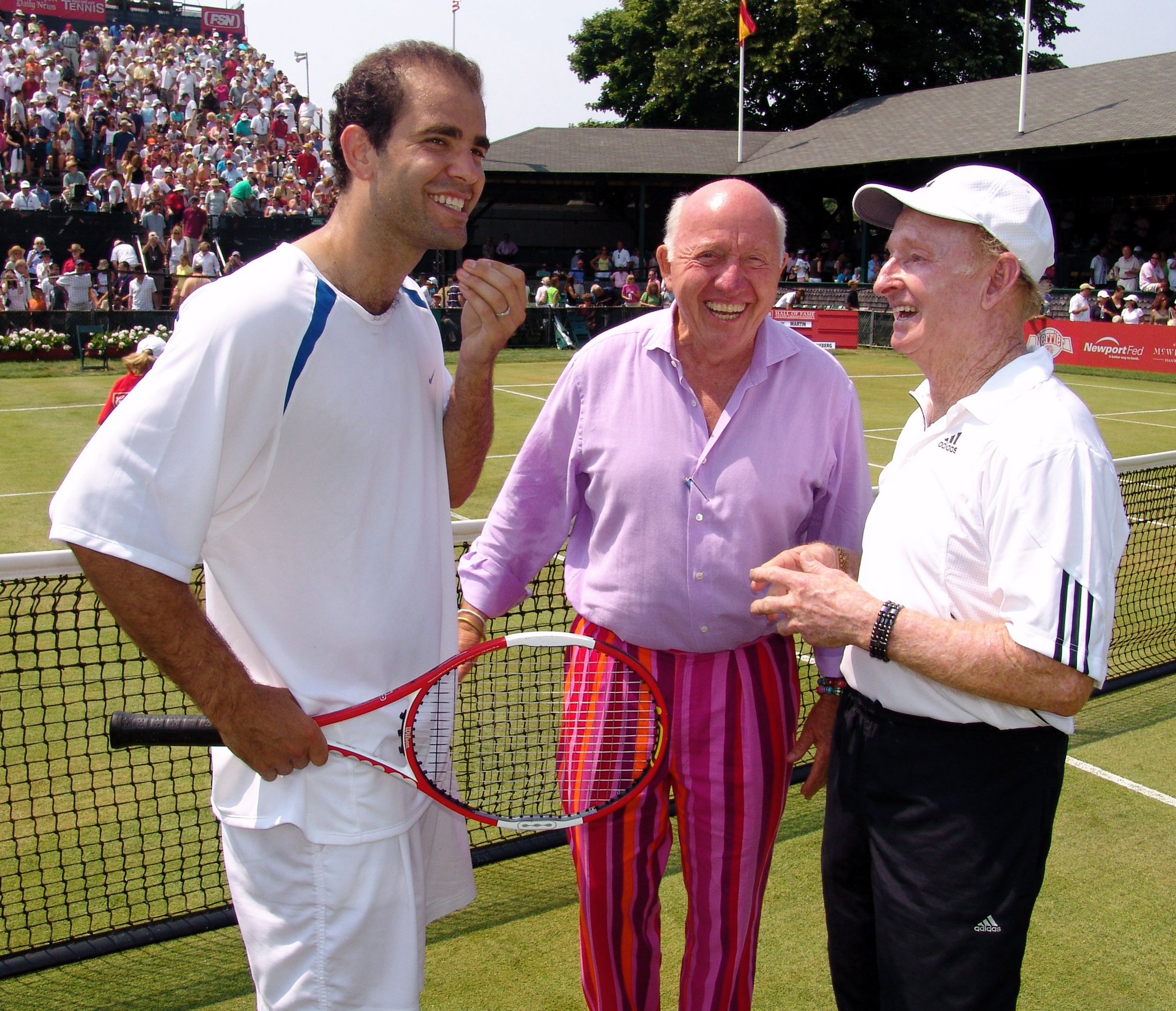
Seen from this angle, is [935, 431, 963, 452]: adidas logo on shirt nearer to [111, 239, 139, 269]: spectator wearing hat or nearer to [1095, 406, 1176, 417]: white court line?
[1095, 406, 1176, 417]: white court line

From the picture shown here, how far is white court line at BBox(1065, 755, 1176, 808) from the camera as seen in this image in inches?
189

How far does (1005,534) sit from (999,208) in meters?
0.77

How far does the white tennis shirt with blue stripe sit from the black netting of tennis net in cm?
149

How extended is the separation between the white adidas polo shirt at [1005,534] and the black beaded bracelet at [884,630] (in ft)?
0.25

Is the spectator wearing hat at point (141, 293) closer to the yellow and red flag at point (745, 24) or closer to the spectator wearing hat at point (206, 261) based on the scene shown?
the spectator wearing hat at point (206, 261)

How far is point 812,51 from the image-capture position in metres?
48.4

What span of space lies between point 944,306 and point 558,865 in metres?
2.86

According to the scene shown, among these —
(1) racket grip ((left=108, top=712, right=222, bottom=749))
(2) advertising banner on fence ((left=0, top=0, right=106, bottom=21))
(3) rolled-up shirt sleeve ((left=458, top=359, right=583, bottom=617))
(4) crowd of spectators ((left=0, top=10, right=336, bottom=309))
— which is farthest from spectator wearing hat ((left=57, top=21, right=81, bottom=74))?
(1) racket grip ((left=108, top=712, right=222, bottom=749))

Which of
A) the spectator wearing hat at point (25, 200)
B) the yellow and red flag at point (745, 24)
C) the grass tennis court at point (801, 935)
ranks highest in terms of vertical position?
the yellow and red flag at point (745, 24)

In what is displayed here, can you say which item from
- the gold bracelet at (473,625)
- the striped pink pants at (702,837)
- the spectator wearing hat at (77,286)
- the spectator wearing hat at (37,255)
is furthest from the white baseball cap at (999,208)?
the spectator wearing hat at (37,255)

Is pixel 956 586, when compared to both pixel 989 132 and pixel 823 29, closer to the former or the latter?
pixel 989 132

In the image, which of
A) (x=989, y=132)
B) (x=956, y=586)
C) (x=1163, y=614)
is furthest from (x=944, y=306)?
(x=989, y=132)

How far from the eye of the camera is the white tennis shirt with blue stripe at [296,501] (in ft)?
6.26

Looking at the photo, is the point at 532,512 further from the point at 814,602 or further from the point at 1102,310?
the point at 1102,310
